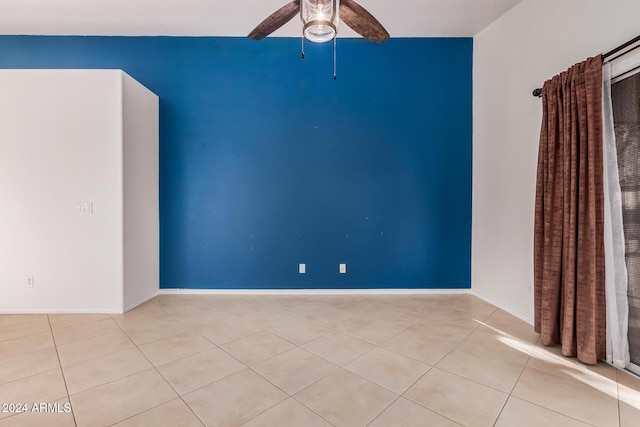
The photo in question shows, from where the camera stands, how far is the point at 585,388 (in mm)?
1874

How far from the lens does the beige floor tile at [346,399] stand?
1.58 metres

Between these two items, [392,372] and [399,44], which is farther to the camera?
[399,44]

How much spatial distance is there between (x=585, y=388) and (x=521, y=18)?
357 cm

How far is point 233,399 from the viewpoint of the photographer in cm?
173

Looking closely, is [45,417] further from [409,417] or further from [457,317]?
[457,317]

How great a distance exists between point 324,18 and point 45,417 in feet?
9.26

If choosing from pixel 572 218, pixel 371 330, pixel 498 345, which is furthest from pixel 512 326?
pixel 371 330

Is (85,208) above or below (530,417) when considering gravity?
above

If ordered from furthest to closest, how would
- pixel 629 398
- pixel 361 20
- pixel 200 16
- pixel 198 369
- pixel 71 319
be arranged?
pixel 200 16 < pixel 71 319 < pixel 198 369 < pixel 361 20 < pixel 629 398

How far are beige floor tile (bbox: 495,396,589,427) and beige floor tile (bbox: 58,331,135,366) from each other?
2803 millimetres

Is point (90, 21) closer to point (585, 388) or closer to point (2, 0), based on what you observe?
point (2, 0)

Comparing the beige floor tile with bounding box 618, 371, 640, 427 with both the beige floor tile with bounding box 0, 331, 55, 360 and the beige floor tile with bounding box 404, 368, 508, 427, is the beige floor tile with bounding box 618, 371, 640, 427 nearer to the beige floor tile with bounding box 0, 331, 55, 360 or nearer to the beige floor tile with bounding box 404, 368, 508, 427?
the beige floor tile with bounding box 404, 368, 508, 427

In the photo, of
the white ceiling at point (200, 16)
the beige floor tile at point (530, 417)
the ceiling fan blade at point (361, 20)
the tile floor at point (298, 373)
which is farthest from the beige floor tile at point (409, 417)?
the white ceiling at point (200, 16)

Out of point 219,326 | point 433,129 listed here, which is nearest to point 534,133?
point 433,129
